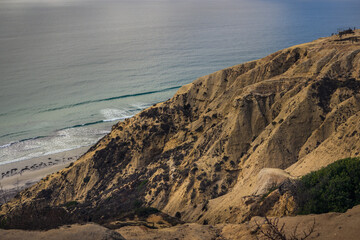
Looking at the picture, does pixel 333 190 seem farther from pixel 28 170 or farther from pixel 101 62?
pixel 101 62

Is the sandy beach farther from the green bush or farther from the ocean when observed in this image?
the green bush

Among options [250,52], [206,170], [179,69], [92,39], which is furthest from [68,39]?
[206,170]

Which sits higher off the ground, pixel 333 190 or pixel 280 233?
pixel 280 233

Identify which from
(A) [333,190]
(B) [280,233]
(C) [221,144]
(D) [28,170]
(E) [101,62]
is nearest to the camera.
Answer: (B) [280,233]

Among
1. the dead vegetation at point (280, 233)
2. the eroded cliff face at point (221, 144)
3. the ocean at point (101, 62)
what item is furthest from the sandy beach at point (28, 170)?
the dead vegetation at point (280, 233)

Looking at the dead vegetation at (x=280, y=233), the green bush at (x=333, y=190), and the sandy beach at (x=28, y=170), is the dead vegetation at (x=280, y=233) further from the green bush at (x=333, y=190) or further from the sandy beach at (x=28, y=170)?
the sandy beach at (x=28, y=170)

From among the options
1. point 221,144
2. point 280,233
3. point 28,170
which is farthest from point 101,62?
point 280,233

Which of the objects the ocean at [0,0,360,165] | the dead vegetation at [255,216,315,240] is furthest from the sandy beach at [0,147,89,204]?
the dead vegetation at [255,216,315,240]
